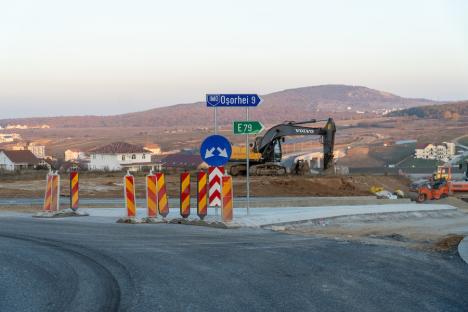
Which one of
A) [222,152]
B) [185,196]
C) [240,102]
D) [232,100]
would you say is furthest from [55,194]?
[240,102]

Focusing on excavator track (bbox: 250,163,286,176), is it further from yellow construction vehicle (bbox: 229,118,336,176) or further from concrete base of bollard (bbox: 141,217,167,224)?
concrete base of bollard (bbox: 141,217,167,224)

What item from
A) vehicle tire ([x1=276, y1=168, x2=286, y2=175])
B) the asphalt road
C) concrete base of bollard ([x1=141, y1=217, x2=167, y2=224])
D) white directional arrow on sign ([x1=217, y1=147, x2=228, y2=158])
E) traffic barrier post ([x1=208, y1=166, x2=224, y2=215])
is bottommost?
the asphalt road

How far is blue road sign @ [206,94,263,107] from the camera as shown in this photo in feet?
64.2

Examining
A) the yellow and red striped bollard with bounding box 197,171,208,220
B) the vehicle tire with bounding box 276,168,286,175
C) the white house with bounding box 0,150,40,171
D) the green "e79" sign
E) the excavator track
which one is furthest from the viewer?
the white house with bounding box 0,150,40,171

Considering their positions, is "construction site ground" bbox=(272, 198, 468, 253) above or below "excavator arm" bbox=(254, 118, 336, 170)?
below

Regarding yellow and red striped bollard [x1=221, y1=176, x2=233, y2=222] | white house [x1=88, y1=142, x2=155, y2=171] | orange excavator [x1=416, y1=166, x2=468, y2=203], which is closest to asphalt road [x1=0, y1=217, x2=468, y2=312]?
yellow and red striped bollard [x1=221, y1=176, x2=233, y2=222]

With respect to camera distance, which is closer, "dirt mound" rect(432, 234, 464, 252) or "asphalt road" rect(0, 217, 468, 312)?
"asphalt road" rect(0, 217, 468, 312)

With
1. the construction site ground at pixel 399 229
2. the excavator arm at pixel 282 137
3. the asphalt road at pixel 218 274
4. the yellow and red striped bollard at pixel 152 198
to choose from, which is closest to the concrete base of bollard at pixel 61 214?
the yellow and red striped bollard at pixel 152 198

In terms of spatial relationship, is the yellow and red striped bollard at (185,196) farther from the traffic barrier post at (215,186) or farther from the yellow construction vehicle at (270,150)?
the yellow construction vehicle at (270,150)

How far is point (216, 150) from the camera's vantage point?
19156mm

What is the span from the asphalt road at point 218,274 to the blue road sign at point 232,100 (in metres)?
4.91

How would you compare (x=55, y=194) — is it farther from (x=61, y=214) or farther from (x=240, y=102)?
(x=240, y=102)

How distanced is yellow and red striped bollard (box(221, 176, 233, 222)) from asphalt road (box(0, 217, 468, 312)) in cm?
273

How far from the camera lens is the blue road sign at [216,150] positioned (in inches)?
750
